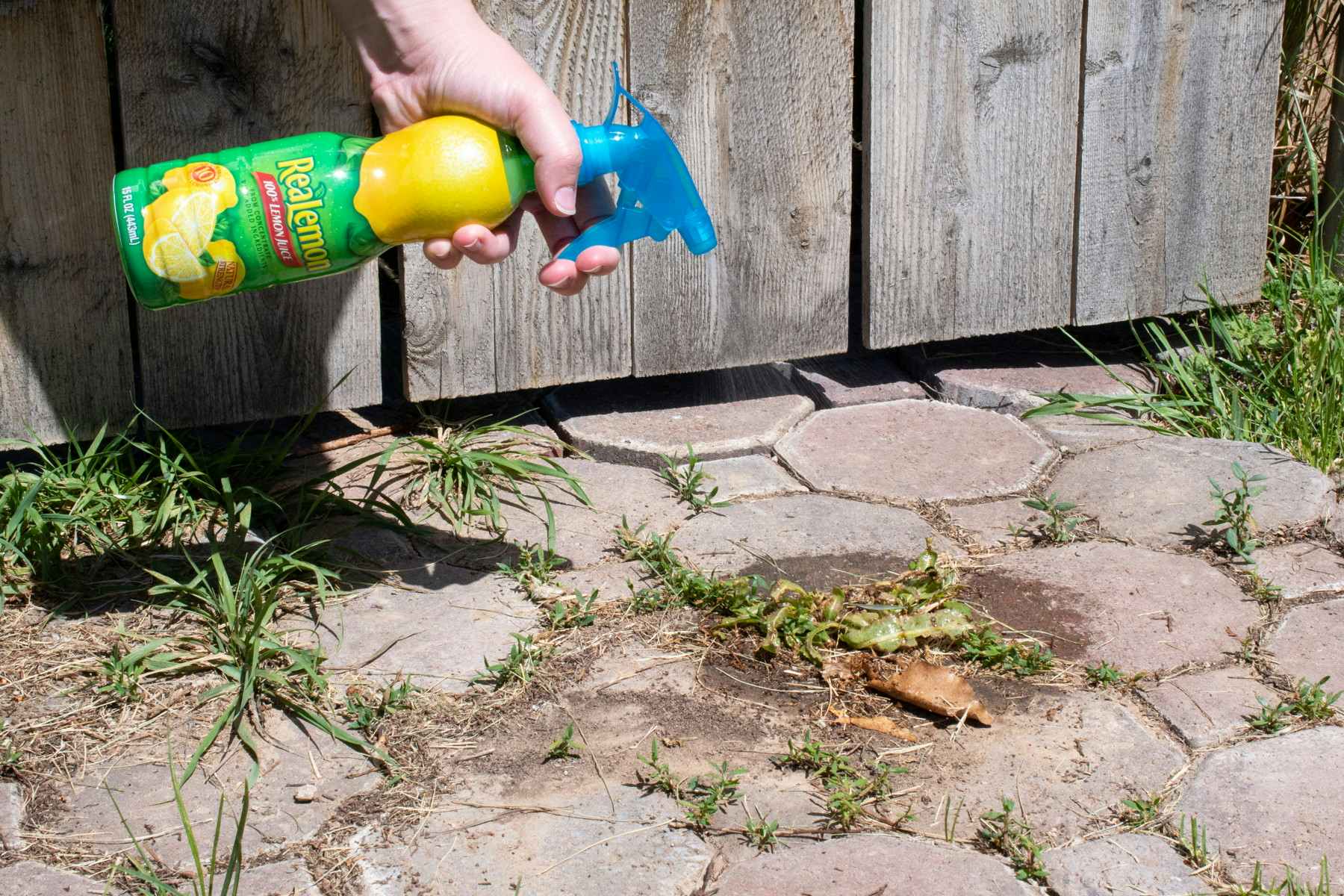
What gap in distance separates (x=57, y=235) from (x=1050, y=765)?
213 centimetres

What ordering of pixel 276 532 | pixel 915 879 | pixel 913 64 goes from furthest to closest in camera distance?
pixel 913 64, pixel 276 532, pixel 915 879

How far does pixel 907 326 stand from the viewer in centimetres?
350

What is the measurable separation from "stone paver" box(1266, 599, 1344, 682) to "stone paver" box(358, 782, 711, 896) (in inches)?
43.9

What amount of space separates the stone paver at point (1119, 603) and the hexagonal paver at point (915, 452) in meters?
0.35

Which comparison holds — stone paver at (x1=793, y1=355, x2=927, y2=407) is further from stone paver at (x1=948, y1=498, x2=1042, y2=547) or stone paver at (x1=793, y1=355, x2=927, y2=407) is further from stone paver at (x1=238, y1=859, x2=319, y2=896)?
stone paver at (x1=238, y1=859, x2=319, y2=896)

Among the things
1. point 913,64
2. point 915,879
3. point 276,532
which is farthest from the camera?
point 913,64

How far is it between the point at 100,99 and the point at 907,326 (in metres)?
1.88

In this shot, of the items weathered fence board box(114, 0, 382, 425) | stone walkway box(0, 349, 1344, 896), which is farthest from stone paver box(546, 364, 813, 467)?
weathered fence board box(114, 0, 382, 425)

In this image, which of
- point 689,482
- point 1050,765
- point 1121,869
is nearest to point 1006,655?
point 1050,765

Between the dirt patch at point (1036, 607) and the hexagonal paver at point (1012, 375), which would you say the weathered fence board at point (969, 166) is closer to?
the hexagonal paver at point (1012, 375)

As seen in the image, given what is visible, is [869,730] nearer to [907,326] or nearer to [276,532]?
[276,532]

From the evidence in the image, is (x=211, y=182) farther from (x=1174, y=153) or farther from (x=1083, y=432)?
(x=1174, y=153)

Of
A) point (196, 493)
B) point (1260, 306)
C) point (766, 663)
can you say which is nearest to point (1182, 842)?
point (766, 663)

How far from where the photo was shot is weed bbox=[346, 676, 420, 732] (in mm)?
2203
